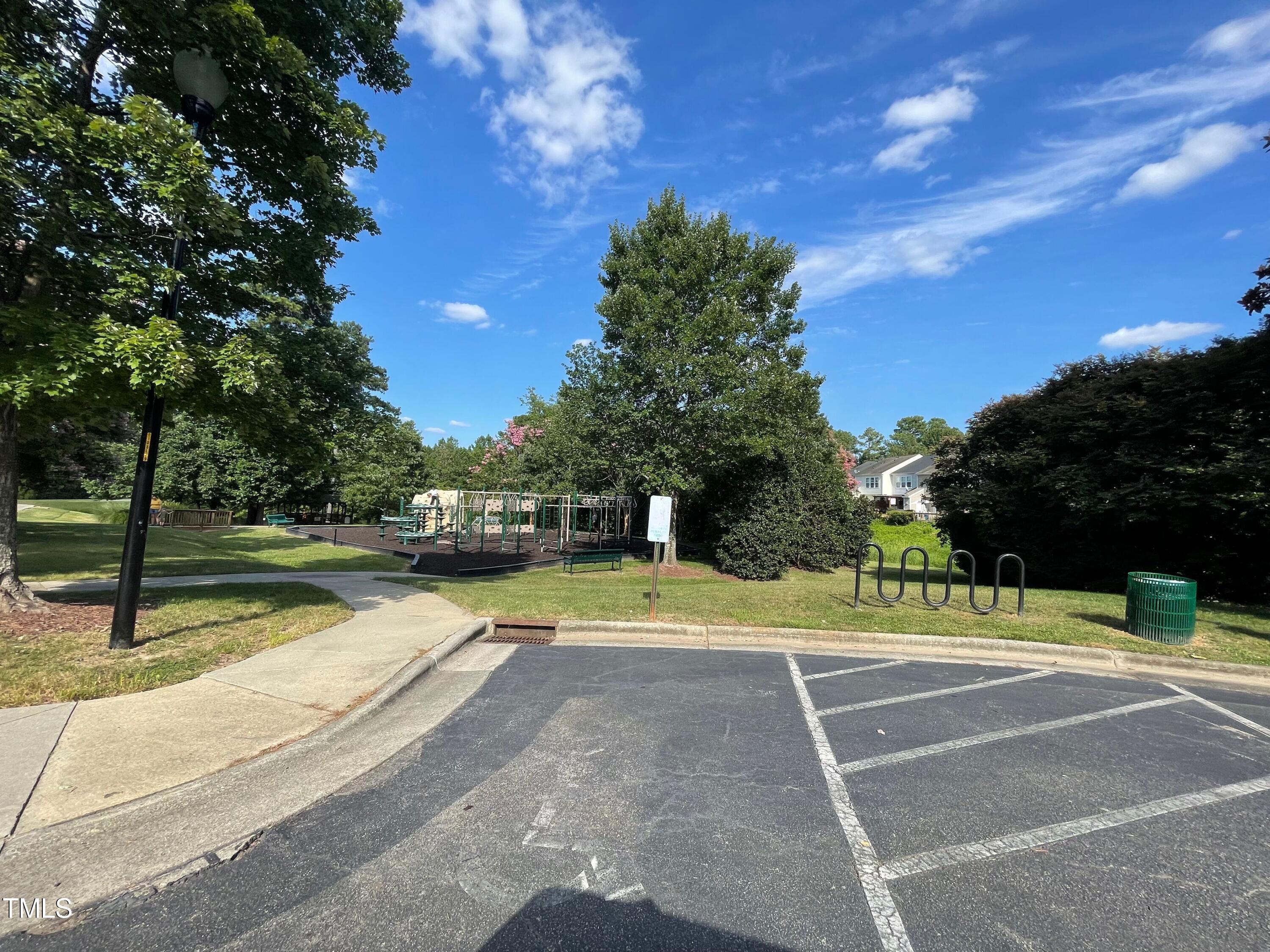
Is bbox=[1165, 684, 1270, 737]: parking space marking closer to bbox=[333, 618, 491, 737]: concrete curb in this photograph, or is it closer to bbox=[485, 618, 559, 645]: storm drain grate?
bbox=[485, 618, 559, 645]: storm drain grate

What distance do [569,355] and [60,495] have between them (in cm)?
3902

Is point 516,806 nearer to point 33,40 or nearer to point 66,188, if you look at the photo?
point 66,188

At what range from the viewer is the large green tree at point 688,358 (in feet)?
48.9

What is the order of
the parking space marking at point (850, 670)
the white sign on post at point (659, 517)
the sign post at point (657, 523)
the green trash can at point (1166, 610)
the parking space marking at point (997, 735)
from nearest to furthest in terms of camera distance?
1. the parking space marking at point (997, 735)
2. the parking space marking at point (850, 670)
3. the green trash can at point (1166, 610)
4. the sign post at point (657, 523)
5. the white sign on post at point (659, 517)

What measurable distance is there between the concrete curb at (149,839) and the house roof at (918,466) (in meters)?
62.1

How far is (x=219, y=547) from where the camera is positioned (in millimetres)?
17906

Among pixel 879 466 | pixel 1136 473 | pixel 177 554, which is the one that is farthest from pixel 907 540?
pixel 177 554

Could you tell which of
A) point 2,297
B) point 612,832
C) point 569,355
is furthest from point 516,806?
point 569,355

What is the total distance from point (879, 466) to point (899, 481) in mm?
6202

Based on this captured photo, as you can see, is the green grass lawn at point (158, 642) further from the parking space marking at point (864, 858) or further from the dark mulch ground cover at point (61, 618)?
the parking space marking at point (864, 858)

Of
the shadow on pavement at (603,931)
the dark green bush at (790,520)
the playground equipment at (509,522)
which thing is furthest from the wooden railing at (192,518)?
the shadow on pavement at (603,931)

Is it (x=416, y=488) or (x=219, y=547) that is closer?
(x=219, y=547)

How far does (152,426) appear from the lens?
5.76 metres

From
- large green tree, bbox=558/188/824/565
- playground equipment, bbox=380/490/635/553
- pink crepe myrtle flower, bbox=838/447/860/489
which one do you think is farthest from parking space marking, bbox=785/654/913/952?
pink crepe myrtle flower, bbox=838/447/860/489
